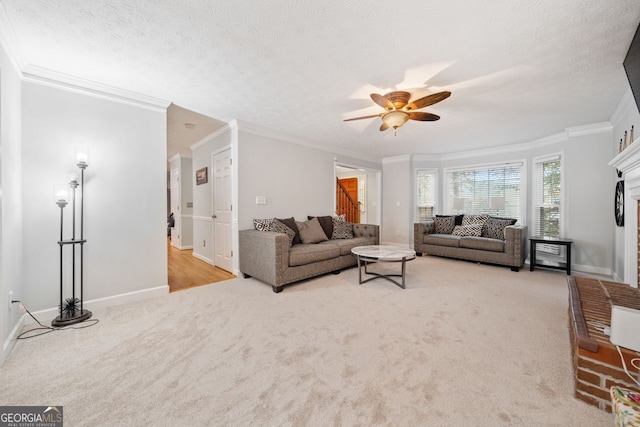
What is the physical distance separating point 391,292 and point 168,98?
3561 mm

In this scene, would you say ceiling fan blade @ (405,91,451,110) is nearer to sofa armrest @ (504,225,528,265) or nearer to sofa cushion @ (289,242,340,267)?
sofa cushion @ (289,242,340,267)

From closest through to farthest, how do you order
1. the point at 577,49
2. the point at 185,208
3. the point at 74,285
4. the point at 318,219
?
the point at 577,49
the point at 74,285
the point at 318,219
the point at 185,208

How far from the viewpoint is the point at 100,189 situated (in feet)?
8.65

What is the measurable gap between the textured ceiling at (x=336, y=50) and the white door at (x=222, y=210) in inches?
42.4

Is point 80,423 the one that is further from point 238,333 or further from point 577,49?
point 577,49

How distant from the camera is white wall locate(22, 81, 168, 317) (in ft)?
7.62

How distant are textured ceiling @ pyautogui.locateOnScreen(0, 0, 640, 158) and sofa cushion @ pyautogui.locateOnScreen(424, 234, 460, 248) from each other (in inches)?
93.9

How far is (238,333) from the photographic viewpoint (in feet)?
6.97

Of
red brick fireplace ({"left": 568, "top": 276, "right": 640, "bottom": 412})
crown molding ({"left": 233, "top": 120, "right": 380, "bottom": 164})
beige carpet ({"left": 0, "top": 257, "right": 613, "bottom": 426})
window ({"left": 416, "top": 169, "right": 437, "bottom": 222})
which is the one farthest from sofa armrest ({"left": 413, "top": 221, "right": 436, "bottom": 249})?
red brick fireplace ({"left": 568, "top": 276, "right": 640, "bottom": 412})

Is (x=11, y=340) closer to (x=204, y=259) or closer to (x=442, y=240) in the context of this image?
(x=204, y=259)

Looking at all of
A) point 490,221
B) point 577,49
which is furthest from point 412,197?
point 577,49

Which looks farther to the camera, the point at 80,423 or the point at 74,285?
the point at 74,285

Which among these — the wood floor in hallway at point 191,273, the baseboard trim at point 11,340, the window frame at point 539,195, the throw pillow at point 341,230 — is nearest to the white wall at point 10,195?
the baseboard trim at point 11,340
